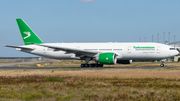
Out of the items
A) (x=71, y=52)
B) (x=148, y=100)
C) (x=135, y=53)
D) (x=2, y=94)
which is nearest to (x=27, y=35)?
(x=71, y=52)

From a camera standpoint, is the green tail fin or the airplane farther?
the green tail fin

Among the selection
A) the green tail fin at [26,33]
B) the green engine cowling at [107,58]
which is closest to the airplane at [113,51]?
the green engine cowling at [107,58]

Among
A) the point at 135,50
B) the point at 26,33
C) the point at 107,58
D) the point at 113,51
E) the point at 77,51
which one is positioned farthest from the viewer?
the point at 26,33

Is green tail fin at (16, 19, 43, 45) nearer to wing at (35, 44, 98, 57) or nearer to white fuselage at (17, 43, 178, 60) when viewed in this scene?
wing at (35, 44, 98, 57)

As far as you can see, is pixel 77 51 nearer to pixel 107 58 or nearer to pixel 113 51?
pixel 107 58

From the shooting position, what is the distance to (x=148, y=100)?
11430mm

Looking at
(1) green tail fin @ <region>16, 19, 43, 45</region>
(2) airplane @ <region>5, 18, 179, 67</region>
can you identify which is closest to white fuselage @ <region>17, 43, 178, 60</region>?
(2) airplane @ <region>5, 18, 179, 67</region>

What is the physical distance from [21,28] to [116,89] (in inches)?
1211

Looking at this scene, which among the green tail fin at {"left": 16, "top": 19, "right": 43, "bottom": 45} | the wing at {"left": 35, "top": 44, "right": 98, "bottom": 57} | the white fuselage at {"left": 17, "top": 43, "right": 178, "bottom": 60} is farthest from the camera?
the green tail fin at {"left": 16, "top": 19, "right": 43, "bottom": 45}

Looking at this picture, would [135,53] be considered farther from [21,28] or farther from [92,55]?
[21,28]

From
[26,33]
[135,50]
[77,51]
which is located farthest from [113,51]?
[26,33]

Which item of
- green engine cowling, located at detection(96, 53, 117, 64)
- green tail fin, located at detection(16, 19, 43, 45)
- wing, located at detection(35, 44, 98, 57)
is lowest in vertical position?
green engine cowling, located at detection(96, 53, 117, 64)

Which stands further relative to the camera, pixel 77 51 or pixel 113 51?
pixel 113 51

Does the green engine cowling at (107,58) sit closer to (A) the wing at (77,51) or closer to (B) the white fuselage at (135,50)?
(A) the wing at (77,51)
